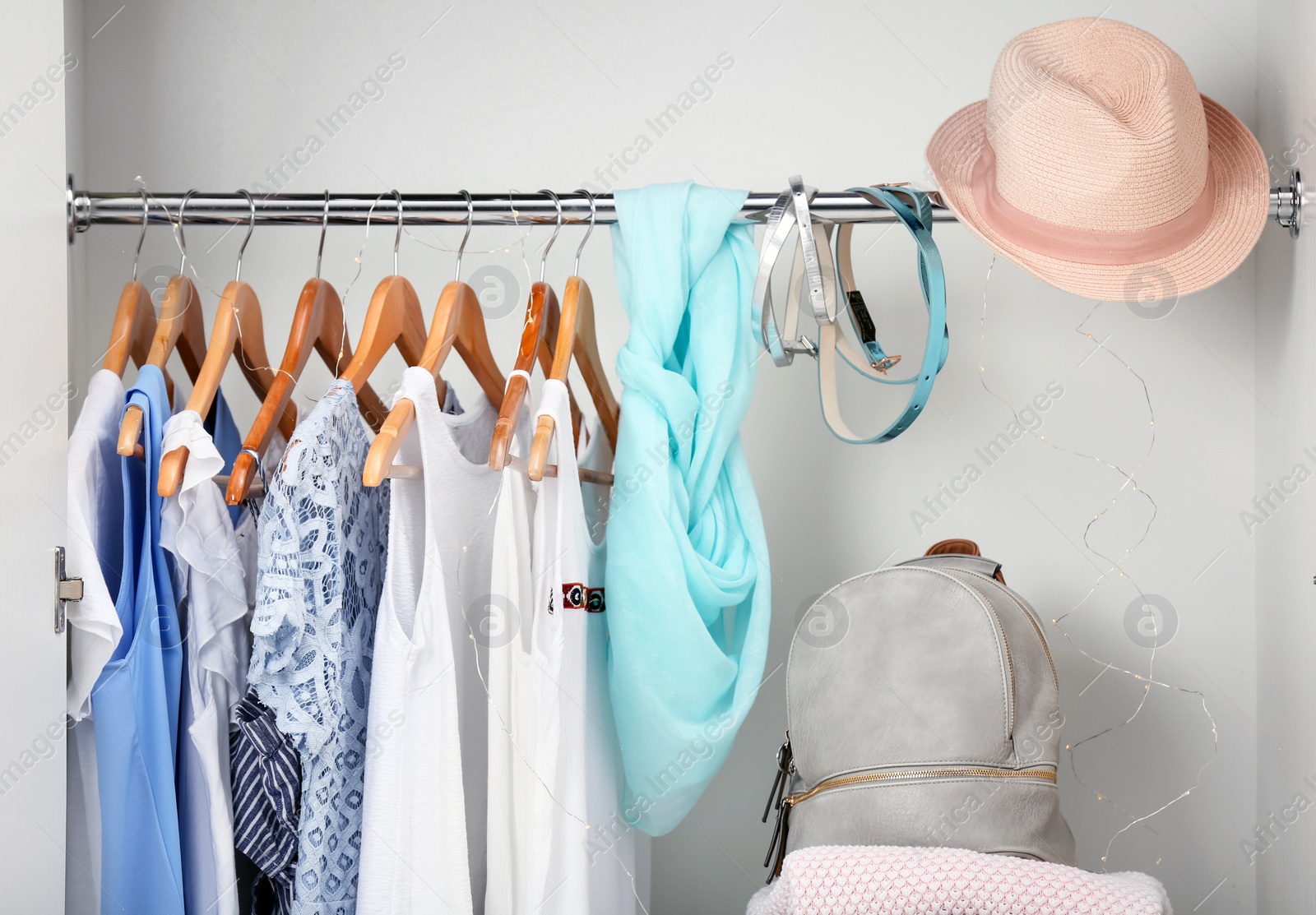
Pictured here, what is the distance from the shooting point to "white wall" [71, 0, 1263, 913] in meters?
1.46

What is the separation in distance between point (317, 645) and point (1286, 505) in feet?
3.94

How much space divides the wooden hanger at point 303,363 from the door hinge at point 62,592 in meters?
0.16

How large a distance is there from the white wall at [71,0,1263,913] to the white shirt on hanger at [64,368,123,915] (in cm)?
43

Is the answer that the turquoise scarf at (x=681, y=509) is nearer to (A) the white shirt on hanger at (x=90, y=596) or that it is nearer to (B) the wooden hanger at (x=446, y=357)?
(B) the wooden hanger at (x=446, y=357)

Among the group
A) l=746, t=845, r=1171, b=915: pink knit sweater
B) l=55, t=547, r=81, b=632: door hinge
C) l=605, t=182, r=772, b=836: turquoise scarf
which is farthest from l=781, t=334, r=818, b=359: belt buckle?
l=55, t=547, r=81, b=632: door hinge

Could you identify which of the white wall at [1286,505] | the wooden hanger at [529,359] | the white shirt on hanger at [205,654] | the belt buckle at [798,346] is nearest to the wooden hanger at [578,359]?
the wooden hanger at [529,359]

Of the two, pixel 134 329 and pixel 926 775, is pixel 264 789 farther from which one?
pixel 926 775

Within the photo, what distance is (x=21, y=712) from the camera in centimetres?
91

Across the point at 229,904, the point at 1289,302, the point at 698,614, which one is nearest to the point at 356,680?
the point at 229,904

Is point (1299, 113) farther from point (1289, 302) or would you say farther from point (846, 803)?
point (846, 803)

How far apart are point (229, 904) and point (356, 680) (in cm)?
26

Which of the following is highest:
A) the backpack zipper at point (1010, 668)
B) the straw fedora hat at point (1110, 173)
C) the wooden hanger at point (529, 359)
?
the straw fedora hat at point (1110, 173)

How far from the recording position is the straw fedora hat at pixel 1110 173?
1.07m

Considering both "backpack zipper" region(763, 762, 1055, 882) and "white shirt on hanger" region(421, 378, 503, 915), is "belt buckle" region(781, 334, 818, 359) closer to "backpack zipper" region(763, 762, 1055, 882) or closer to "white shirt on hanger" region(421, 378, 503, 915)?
"white shirt on hanger" region(421, 378, 503, 915)
